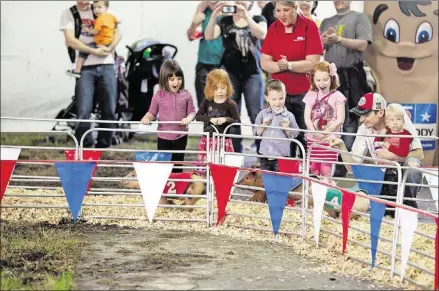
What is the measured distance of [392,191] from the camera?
8977 millimetres

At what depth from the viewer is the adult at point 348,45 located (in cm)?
1095

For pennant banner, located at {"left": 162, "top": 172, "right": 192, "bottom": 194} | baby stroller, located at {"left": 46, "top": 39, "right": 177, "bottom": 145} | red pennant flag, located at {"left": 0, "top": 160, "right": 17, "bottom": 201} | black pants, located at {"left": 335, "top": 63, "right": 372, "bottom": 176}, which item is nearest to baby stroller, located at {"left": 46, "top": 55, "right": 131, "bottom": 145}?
baby stroller, located at {"left": 46, "top": 39, "right": 177, "bottom": 145}

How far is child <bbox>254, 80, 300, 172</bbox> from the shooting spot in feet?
28.4

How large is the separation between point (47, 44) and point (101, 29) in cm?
162

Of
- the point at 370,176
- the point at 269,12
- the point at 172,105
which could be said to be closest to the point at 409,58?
the point at 269,12

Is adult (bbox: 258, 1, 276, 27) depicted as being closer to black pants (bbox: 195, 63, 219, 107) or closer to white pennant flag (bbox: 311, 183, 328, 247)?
black pants (bbox: 195, 63, 219, 107)

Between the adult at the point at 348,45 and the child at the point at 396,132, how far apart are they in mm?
2279

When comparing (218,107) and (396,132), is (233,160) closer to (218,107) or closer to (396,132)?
(218,107)

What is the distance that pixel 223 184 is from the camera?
8.09 meters

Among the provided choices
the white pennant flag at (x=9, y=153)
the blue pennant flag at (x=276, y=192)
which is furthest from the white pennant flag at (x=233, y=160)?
the white pennant flag at (x=9, y=153)

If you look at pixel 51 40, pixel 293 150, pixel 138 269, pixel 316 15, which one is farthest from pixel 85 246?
pixel 51 40

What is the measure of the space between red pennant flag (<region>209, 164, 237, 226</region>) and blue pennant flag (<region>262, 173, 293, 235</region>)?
1.21 feet

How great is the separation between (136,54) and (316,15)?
2431mm

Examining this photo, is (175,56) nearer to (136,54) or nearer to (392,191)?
(136,54)
